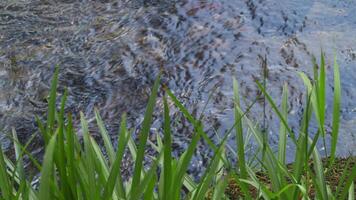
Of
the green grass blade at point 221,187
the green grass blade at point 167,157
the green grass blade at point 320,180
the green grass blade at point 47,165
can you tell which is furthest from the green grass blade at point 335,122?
the green grass blade at point 47,165

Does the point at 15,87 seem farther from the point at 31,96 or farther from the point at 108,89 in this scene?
the point at 108,89

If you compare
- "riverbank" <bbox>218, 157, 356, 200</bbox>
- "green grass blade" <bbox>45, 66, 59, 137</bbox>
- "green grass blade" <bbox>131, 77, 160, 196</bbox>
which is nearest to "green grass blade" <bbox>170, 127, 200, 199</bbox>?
"green grass blade" <bbox>131, 77, 160, 196</bbox>

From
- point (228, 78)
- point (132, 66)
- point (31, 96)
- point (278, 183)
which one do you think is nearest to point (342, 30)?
point (228, 78)

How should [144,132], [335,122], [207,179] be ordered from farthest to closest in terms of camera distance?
1. [335,122]
2. [207,179]
3. [144,132]

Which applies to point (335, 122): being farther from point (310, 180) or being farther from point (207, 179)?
point (310, 180)

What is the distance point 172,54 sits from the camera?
16.1 ft

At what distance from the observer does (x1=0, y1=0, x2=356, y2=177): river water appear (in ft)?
13.9

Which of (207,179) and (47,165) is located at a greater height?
(47,165)

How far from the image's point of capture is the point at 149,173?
6.20 feet

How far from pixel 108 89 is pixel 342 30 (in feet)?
6.14

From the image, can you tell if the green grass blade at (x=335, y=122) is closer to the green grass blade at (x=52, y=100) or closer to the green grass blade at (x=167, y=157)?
the green grass blade at (x=167, y=157)

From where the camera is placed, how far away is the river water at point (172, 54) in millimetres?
4234

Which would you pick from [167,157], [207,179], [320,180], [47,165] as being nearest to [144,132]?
[167,157]

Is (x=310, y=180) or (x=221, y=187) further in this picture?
(x=310, y=180)
